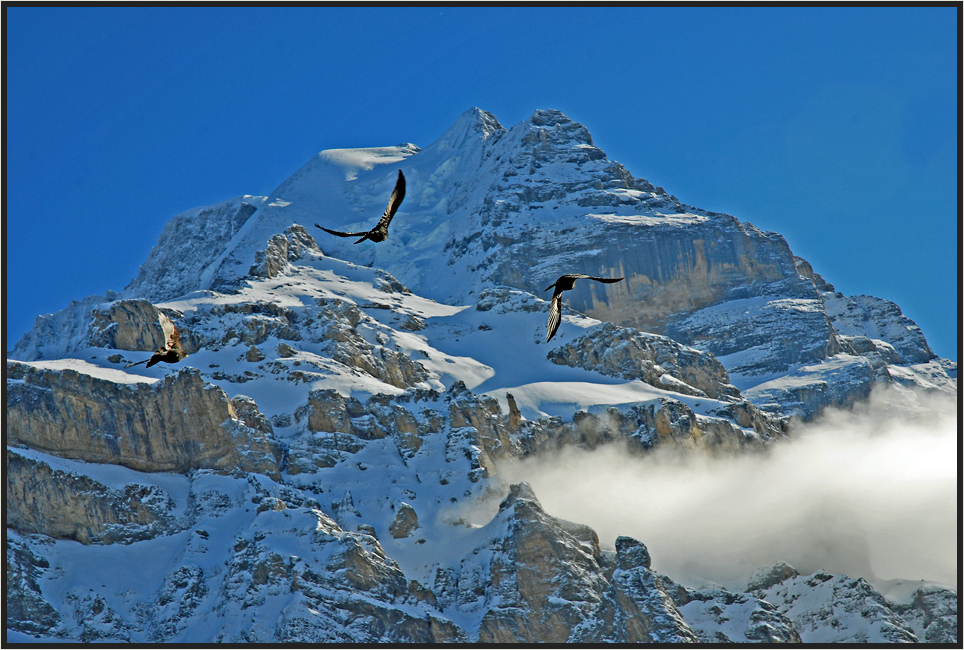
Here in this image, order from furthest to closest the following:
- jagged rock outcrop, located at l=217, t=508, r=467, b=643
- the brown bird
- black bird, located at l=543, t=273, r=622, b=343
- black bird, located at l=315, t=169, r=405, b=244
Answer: jagged rock outcrop, located at l=217, t=508, r=467, b=643 → the brown bird → black bird, located at l=543, t=273, r=622, b=343 → black bird, located at l=315, t=169, r=405, b=244

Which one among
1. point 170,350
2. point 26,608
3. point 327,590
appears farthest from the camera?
point 26,608

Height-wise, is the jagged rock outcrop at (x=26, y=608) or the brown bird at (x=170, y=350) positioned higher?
the brown bird at (x=170, y=350)

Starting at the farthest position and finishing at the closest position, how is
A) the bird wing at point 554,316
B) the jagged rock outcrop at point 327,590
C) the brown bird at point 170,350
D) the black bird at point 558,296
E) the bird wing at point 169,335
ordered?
the jagged rock outcrop at point 327,590 < the bird wing at point 554,316 < the brown bird at point 170,350 < the bird wing at point 169,335 < the black bird at point 558,296

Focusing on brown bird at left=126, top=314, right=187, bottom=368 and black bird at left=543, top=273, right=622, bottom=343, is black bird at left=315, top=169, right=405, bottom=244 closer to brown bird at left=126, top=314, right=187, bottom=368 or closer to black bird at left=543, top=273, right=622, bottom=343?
black bird at left=543, top=273, right=622, bottom=343

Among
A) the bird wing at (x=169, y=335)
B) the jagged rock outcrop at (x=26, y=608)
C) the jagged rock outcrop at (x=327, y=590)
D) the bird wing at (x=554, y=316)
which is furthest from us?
the jagged rock outcrop at (x=26, y=608)

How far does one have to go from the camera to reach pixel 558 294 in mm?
45938

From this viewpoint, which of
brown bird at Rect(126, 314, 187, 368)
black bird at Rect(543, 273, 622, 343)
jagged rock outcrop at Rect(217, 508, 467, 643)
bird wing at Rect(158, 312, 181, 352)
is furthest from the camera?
jagged rock outcrop at Rect(217, 508, 467, 643)

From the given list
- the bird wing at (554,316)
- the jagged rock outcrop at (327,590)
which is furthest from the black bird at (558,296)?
the jagged rock outcrop at (327,590)

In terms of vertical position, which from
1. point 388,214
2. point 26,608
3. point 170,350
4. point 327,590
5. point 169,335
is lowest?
point 26,608

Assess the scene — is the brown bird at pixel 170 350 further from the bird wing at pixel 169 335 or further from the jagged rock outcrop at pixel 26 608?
the jagged rock outcrop at pixel 26 608

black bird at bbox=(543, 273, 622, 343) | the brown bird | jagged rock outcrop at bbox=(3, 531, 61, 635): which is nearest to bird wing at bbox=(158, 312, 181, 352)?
the brown bird

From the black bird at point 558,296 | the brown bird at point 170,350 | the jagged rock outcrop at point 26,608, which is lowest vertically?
the jagged rock outcrop at point 26,608

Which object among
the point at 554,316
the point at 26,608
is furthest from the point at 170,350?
the point at 26,608

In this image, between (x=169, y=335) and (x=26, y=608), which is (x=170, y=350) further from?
(x=26, y=608)
